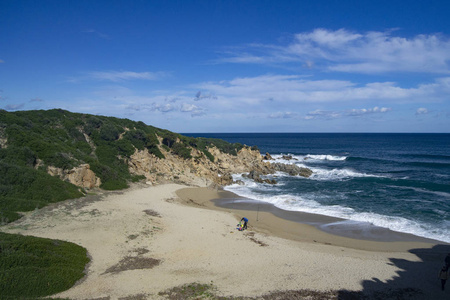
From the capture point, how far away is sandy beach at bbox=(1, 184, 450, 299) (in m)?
11.7

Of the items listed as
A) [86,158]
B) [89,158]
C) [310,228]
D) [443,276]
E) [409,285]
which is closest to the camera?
[443,276]

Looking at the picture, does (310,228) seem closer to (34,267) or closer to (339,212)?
(339,212)

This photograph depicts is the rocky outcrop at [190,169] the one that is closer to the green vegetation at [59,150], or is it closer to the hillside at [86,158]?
the hillside at [86,158]

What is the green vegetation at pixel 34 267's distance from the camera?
9613mm

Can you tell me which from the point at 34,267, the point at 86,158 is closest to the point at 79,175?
the point at 86,158

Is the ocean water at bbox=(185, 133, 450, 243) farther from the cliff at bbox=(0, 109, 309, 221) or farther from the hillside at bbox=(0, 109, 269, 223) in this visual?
the hillside at bbox=(0, 109, 269, 223)

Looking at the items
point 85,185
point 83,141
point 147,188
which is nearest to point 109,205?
point 85,185

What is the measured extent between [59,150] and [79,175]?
135 inches

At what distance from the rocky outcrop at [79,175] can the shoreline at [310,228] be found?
811 centimetres

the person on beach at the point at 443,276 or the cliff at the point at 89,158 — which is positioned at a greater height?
the cliff at the point at 89,158

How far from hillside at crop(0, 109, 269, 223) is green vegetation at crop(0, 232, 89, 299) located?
232 inches

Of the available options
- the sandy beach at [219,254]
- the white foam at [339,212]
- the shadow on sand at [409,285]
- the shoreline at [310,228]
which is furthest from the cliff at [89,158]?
the shadow on sand at [409,285]

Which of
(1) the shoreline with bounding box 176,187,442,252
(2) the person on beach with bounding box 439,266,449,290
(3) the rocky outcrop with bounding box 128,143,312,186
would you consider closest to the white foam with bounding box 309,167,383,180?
(3) the rocky outcrop with bounding box 128,143,312,186

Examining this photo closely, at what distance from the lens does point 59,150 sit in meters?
24.9
